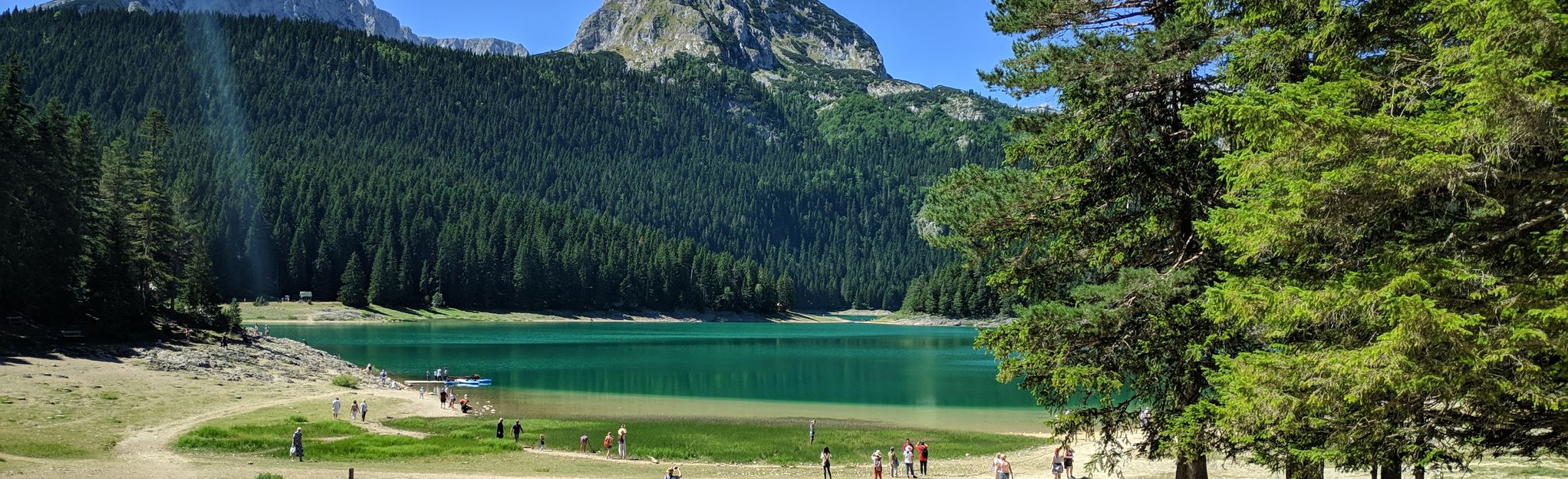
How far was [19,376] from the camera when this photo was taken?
4366cm

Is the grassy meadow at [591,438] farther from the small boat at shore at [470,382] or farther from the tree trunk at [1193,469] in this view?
the tree trunk at [1193,469]

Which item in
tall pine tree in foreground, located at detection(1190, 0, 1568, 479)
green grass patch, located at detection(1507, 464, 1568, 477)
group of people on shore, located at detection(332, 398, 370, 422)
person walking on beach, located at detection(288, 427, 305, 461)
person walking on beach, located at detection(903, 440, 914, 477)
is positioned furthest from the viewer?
group of people on shore, located at detection(332, 398, 370, 422)

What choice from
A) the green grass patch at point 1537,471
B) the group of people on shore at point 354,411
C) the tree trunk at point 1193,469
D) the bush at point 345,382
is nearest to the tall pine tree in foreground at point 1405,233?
the tree trunk at point 1193,469

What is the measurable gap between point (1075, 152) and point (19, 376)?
47590 millimetres

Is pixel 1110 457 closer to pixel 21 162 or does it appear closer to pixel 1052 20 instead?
pixel 1052 20

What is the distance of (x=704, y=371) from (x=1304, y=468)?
2611 inches

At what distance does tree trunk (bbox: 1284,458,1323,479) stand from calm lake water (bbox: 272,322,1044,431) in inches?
1410

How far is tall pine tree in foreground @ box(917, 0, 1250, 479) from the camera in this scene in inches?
577

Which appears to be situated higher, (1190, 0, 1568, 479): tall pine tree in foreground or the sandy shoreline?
(1190, 0, 1568, 479): tall pine tree in foreground

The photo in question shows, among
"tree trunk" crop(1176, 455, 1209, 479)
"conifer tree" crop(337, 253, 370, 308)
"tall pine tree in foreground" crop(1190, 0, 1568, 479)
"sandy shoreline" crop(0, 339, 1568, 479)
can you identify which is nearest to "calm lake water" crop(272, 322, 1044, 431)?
"sandy shoreline" crop(0, 339, 1568, 479)

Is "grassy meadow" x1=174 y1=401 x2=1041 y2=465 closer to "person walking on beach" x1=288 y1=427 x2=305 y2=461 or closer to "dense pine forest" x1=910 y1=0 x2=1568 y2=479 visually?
"person walking on beach" x1=288 y1=427 x2=305 y2=461

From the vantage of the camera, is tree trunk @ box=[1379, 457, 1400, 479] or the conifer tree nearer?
tree trunk @ box=[1379, 457, 1400, 479]

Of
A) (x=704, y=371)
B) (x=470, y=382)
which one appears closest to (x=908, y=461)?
(x=470, y=382)

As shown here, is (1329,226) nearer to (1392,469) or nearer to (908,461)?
(1392,469)
